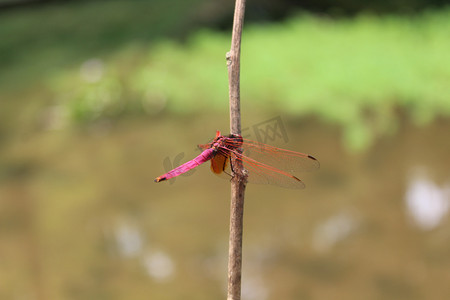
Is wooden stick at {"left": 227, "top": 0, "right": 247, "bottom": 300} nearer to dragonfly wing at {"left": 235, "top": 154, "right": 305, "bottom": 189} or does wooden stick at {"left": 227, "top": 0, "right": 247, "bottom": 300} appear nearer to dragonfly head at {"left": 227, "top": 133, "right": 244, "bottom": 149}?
dragonfly head at {"left": 227, "top": 133, "right": 244, "bottom": 149}

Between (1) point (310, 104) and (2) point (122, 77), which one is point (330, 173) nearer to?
(1) point (310, 104)

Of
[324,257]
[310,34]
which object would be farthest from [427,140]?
[310,34]

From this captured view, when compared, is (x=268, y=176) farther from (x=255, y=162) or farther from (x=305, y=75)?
(x=305, y=75)

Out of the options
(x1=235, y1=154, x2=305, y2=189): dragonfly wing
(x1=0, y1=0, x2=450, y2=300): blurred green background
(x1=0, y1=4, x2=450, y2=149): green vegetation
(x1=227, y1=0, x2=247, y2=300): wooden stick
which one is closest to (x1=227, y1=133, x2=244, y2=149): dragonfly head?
(x1=227, y1=0, x2=247, y2=300): wooden stick

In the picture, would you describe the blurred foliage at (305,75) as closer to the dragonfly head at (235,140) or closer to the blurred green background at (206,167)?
the blurred green background at (206,167)

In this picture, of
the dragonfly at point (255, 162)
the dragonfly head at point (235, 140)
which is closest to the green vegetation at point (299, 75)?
the dragonfly at point (255, 162)

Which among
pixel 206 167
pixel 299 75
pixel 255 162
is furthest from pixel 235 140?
pixel 299 75

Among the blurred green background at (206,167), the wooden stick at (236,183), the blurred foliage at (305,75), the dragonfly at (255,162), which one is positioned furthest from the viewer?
the blurred foliage at (305,75)
